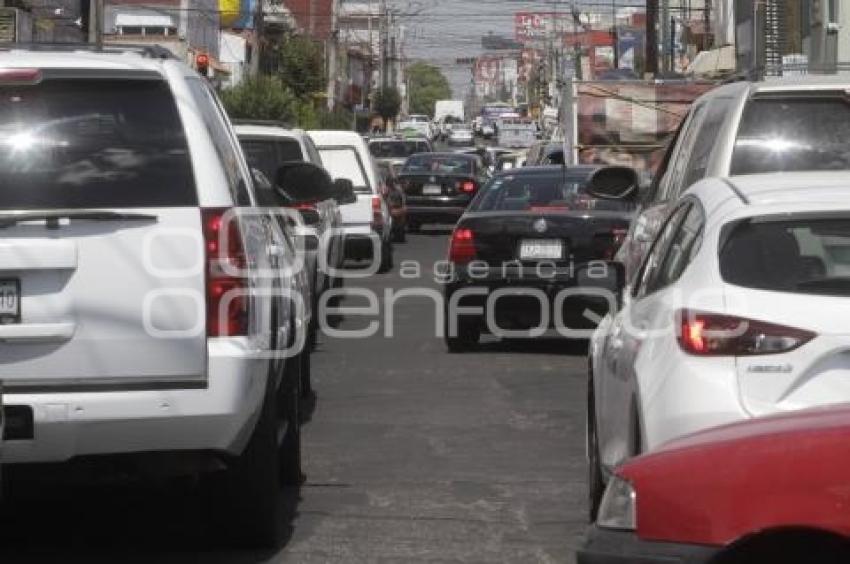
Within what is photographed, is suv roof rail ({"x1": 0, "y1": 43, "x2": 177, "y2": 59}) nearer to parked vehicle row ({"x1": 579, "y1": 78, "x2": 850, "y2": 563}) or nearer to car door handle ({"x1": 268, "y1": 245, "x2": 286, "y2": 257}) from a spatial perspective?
car door handle ({"x1": 268, "y1": 245, "x2": 286, "y2": 257})

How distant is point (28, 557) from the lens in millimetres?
8000

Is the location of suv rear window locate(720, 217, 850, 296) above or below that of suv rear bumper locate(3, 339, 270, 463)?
above

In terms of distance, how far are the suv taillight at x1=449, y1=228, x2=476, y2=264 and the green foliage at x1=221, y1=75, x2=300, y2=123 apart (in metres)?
30.3

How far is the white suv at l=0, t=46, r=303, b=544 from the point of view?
6.96 metres

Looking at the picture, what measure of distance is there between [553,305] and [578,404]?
2864 millimetres

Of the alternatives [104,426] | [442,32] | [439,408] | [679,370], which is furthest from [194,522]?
[442,32]

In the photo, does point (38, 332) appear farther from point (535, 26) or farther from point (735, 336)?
point (535, 26)

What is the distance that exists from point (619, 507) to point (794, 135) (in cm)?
494

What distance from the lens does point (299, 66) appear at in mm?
66938

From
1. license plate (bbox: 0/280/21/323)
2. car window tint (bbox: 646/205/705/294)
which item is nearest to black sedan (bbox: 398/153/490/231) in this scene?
car window tint (bbox: 646/205/705/294)

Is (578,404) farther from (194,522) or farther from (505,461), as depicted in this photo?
(194,522)

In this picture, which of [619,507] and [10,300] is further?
[10,300]

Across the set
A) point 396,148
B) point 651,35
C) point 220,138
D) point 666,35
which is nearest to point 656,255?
point 220,138

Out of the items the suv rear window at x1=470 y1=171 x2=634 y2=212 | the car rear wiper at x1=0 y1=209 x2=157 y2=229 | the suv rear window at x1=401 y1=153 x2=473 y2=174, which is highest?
the car rear wiper at x1=0 y1=209 x2=157 y2=229
